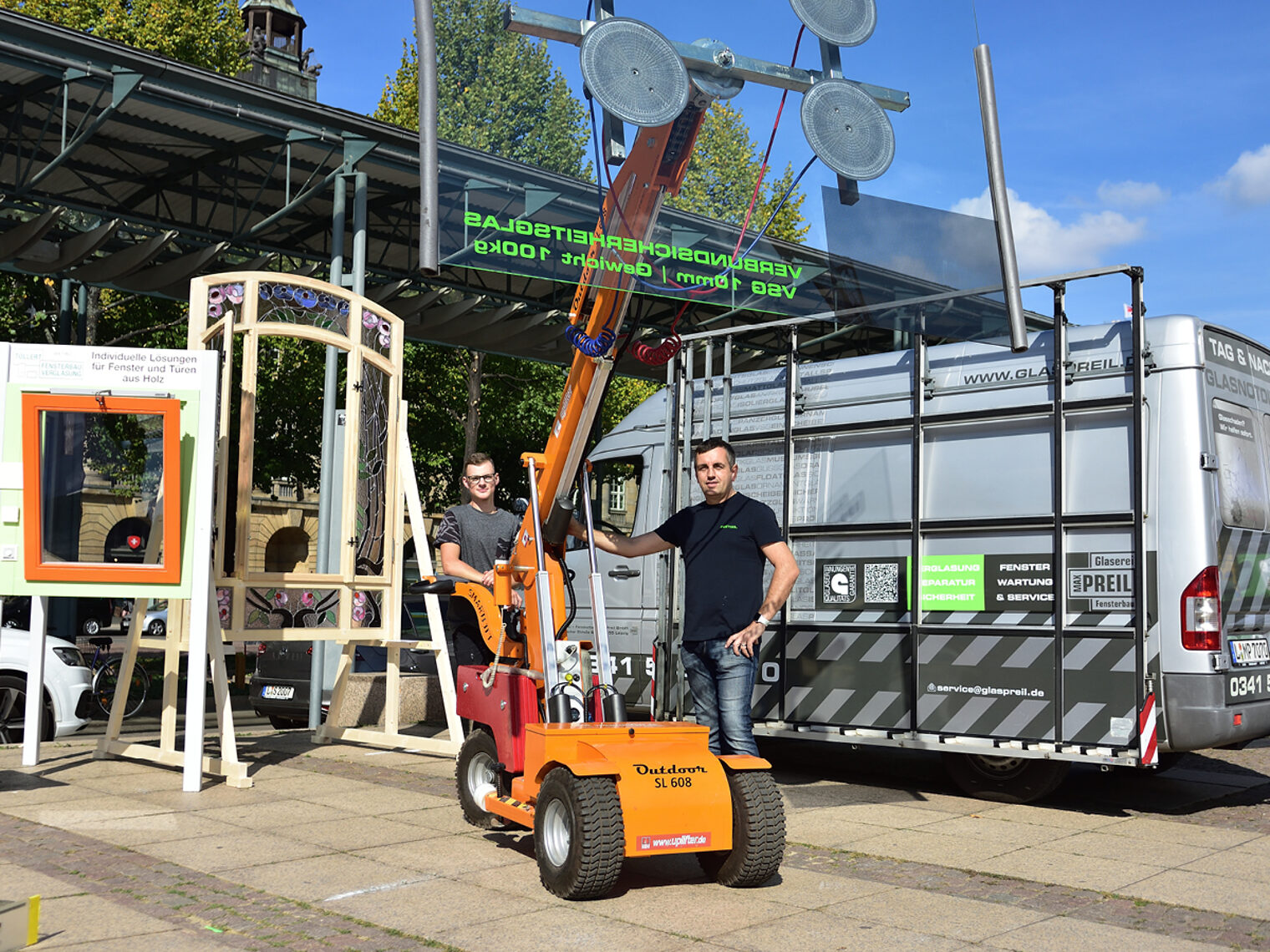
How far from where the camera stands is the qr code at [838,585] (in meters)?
8.09

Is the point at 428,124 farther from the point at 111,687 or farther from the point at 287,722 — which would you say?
the point at 111,687

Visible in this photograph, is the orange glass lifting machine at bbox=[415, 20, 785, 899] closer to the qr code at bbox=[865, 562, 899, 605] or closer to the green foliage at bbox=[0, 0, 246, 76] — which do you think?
the qr code at bbox=[865, 562, 899, 605]

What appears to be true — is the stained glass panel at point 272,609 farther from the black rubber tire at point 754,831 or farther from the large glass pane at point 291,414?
the large glass pane at point 291,414

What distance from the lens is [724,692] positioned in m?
6.05

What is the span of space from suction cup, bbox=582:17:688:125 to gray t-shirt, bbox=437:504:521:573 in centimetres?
269

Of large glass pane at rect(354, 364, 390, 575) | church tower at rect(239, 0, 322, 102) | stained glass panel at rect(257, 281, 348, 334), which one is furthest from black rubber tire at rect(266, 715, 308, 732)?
church tower at rect(239, 0, 322, 102)

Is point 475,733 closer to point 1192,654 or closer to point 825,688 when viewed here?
point 825,688

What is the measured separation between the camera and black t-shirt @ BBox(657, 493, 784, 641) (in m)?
6.07

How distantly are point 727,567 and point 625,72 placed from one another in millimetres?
2356

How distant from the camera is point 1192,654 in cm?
682

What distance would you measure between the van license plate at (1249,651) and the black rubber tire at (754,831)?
333 cm

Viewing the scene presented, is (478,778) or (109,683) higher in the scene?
(478,778)

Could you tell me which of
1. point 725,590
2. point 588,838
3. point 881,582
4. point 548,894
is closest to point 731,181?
point 725,590

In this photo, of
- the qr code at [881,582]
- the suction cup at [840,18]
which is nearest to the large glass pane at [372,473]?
the qr code at [881,582]
